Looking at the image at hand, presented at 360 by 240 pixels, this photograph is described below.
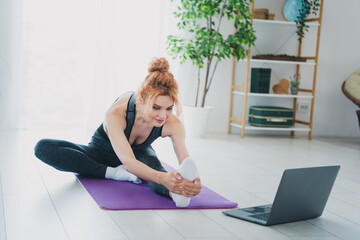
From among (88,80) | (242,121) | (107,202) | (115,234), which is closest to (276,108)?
(242,121)

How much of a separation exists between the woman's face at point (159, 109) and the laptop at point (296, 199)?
46cm

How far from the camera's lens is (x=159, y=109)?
192cm

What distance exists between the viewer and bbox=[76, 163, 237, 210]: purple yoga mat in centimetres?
192

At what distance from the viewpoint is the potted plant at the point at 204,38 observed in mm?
3965

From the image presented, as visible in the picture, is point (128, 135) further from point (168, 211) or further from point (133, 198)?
point (168, 211)

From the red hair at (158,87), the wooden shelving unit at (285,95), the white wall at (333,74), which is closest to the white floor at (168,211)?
the red hair at (158,87)

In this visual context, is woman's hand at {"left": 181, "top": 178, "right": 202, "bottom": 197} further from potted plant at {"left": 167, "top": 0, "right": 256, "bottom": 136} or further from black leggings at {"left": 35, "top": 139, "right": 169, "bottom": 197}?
potted plant at {"left": 167, "top": 0, "right": 256, "bottom": 136}

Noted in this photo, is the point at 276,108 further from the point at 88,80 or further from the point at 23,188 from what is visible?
the point at 23,188

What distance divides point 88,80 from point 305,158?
6.28 feet

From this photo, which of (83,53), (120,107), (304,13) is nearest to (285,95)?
(304,13)

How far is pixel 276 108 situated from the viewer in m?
4.40

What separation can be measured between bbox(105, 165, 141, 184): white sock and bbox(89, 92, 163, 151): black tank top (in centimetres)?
11

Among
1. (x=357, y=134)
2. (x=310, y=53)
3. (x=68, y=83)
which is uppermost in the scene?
(x=310, y=53)

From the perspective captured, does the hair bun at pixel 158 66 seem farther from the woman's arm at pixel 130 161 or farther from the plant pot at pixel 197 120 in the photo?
the plant pot at pixel 197 120
